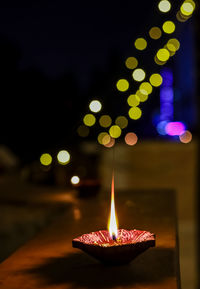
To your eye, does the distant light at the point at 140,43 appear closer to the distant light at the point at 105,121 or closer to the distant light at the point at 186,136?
the distant light at the point at 105,121

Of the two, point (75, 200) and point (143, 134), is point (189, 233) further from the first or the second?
point (75, 200)

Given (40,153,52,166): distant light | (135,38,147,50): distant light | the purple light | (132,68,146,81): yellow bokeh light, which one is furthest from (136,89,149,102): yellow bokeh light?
(40,153,52,166): distant light

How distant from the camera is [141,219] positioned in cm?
198

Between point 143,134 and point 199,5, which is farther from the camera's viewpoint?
point 143,134

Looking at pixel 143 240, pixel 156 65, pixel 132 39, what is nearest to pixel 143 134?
pixel 156 65

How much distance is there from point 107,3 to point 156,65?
3.66 meters

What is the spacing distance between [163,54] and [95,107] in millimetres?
754

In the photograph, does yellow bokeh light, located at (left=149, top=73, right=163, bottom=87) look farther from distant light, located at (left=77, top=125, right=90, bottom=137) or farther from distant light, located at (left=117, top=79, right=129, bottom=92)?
distant light, located at (left=77, top=125, right=90, bottom=137)

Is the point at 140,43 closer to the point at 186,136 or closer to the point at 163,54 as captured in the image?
the point at 163,54

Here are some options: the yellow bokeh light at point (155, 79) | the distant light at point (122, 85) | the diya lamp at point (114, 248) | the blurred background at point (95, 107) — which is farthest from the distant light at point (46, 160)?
the diya lamp at point (114, 248)

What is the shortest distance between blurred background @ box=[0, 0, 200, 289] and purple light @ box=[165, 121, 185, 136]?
0.01 metres

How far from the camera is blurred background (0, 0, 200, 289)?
122 inches

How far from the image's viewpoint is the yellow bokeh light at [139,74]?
4480 millimetres

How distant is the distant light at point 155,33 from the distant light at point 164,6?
24.1 inches
